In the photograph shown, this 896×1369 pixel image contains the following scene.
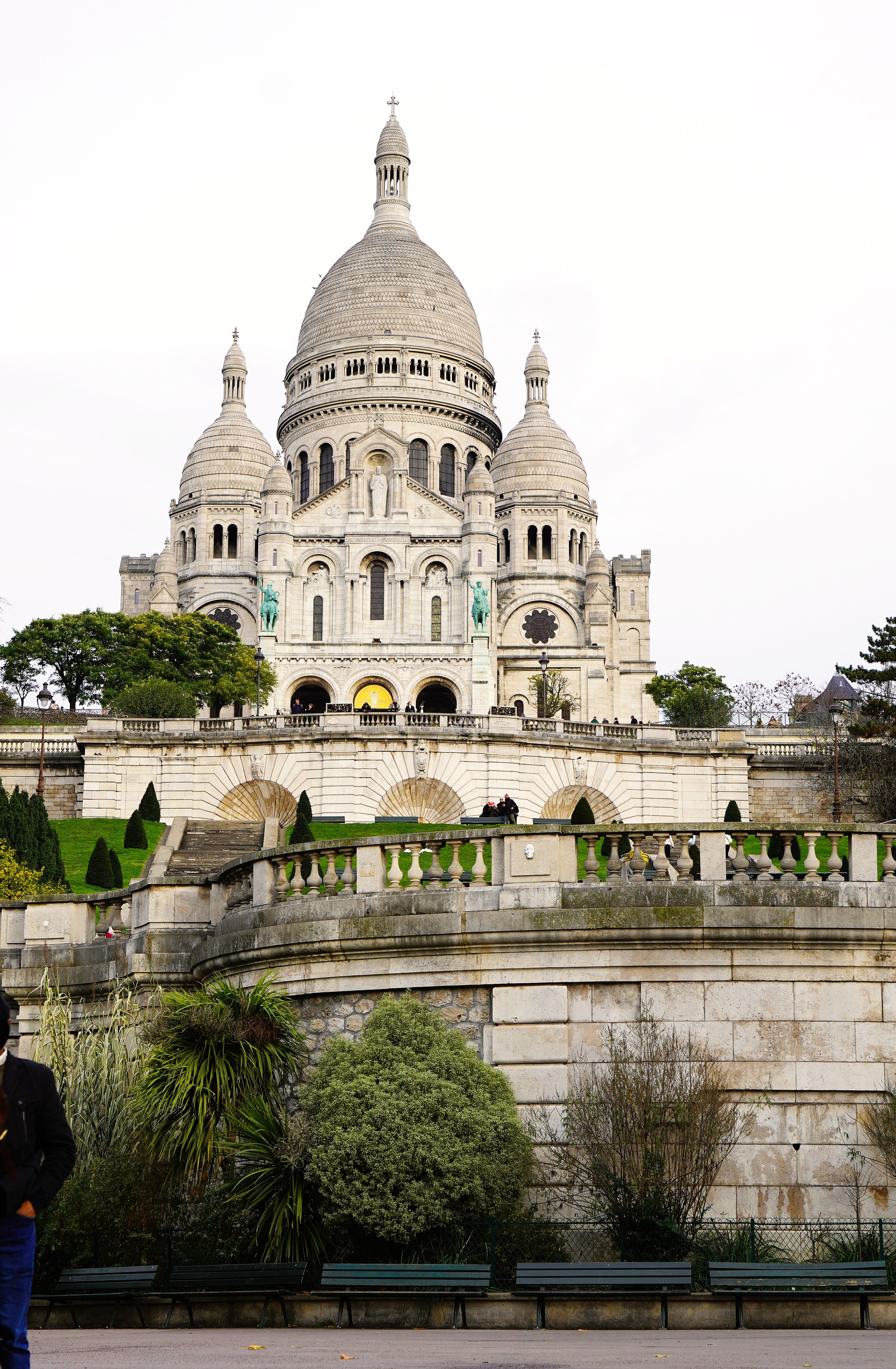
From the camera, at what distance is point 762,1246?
1444 cm

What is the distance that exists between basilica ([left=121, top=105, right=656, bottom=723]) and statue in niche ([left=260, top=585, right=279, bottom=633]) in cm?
8

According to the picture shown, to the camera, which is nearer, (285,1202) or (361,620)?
(285,1202)

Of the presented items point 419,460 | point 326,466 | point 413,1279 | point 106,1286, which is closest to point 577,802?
point 106,1286

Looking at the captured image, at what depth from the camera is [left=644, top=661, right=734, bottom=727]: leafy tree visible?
240 ft

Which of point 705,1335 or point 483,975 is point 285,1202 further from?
point 705,1335

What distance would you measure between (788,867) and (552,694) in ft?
229

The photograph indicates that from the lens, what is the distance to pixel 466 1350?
40.5ft

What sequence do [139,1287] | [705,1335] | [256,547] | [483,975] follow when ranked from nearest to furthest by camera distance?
[705,1335], [139,1287], [483,975], [256,547]

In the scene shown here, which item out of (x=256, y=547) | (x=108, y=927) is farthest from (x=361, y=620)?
(x=108, y=927)

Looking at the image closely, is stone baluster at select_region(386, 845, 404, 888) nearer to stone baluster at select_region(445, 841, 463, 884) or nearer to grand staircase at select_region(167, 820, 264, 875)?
stone baluster at select_region(445, 841, 463, 884)

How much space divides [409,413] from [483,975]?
91.4m

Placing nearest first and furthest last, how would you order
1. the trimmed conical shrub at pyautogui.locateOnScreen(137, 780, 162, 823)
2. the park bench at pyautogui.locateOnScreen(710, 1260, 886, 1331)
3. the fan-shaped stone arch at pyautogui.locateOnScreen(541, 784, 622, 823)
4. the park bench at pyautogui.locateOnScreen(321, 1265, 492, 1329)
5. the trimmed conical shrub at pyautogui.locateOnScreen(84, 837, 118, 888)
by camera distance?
the park bench at pyautogui.locateOnScreen(710, 1260, 886, 1331), the park bench at pyautogui.locateOnScreen(321, 1265, 492, 1329), the trimmed conical shrub at pyautogui.locateOnScreen(84, 837, 118, 888), the trimmed conical shrub at pyautogui.locateOnScreen(137, 780, 162, 823), the fan-shaped stone arch at pyautogui.locateOnScreen(541, 784, 622, 823)

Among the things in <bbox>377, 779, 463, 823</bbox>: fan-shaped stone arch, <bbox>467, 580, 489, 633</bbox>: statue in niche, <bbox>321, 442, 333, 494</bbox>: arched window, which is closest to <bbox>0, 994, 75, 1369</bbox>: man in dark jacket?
<bbox>377, 779, 463, 823</bbox>: fan-shaped stone arch

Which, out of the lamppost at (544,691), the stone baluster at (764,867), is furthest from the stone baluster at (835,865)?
the lamppost at (544,691)
